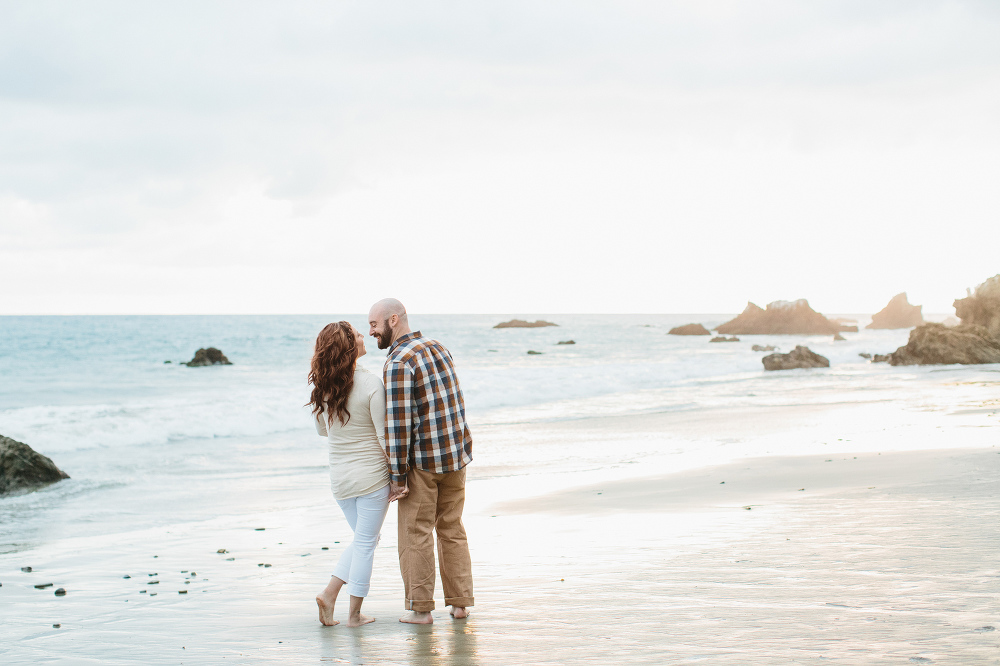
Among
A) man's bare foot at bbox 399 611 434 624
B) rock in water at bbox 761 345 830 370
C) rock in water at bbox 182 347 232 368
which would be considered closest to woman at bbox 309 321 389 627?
man's bare foot at bbox 399 611 434 624

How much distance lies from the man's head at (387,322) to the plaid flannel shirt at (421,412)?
0.10 meters

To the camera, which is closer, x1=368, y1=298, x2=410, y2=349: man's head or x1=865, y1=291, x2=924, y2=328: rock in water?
x1=368, y1=298, x2=410, y2=349: man's head

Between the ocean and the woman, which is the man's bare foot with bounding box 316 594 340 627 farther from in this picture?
the ocean

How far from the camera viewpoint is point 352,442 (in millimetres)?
4422

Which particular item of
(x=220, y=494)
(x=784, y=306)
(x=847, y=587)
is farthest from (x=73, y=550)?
(x=784, y=306)

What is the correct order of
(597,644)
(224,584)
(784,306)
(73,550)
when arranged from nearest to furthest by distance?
(597,644) < (224,584) < (73,550) < (784,306)

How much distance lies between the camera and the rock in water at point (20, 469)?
386 inches

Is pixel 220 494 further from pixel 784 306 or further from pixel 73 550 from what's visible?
pixel 784 306

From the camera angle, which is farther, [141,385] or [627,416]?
[141,385]

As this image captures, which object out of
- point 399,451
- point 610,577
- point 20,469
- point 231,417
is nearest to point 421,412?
point 399,451

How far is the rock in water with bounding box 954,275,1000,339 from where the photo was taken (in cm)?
3366

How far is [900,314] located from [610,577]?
103807 mm

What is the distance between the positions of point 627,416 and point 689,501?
9503 mm

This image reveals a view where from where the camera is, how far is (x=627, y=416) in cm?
1697
